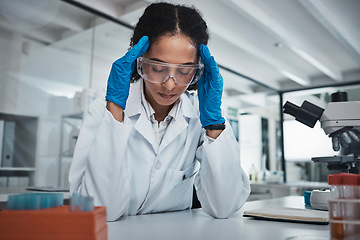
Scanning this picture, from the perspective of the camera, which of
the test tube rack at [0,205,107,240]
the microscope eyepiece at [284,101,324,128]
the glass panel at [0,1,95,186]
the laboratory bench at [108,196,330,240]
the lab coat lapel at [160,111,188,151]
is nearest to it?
the test tube rack at [0,205,107,240]

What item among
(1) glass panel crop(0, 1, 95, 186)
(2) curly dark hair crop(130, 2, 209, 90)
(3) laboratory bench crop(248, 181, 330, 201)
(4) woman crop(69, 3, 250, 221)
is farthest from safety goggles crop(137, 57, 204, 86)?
(3) laboratory bench crop(248, 181, 330, 201)

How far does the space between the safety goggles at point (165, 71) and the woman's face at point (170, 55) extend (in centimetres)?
2

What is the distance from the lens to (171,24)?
4.24ft

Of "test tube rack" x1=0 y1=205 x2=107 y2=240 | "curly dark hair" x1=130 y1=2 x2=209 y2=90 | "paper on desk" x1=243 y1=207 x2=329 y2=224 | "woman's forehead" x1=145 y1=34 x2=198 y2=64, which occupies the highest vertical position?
"curly dark hair" x1=130 y1=2 x2=209 y2=90

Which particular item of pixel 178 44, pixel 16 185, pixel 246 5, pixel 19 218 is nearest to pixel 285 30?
pixel 246 5

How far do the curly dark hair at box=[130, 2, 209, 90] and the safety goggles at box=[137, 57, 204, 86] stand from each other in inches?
4.6

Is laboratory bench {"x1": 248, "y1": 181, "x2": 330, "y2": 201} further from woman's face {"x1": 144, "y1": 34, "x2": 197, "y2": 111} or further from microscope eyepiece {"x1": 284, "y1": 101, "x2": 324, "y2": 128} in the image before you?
woman's face {"x1": 144, "y1": 34, "x2": 197, "y2": 111}

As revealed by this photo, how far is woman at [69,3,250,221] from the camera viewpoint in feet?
3.71

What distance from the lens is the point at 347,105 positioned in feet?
3.93

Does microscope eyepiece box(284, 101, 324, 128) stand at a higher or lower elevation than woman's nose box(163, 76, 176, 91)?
lower

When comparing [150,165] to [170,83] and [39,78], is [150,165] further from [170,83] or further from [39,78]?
[39,78]

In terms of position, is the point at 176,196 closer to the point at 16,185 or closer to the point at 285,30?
the point at 16,185

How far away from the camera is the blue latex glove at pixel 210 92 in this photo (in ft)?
4.27

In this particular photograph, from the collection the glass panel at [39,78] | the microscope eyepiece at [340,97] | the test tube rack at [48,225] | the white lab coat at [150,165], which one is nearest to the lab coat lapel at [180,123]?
the white lab coat at [150,165]
